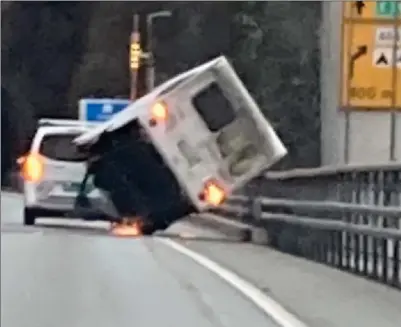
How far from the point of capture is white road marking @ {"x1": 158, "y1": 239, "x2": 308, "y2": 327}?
9366 mm

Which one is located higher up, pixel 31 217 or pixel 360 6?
pixel 360 6

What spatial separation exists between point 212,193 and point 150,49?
4.37 metres

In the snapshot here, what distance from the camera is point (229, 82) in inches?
811

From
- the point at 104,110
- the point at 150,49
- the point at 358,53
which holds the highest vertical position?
the point at 358,53

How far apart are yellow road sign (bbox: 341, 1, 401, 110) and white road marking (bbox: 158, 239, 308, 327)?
8.16ft

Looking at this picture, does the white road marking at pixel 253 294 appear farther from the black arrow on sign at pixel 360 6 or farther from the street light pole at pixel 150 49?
the street light pole at pixel 150 49

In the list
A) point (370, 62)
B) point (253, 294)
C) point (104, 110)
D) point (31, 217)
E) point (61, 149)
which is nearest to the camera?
point (253, 294)

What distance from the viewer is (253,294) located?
36.7 ft


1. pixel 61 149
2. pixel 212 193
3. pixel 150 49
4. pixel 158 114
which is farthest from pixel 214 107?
pixel 150 49

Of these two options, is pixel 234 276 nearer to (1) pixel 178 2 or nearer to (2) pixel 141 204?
(2) pixel 141 204

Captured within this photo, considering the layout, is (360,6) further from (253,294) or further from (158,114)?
(253,294)

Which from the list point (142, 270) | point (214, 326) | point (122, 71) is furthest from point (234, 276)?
point (214, 326)

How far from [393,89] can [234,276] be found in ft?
13.1

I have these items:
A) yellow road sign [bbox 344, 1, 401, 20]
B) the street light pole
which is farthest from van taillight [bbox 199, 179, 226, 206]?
yellow road sign [bbox 344, 1, 401, 20]
